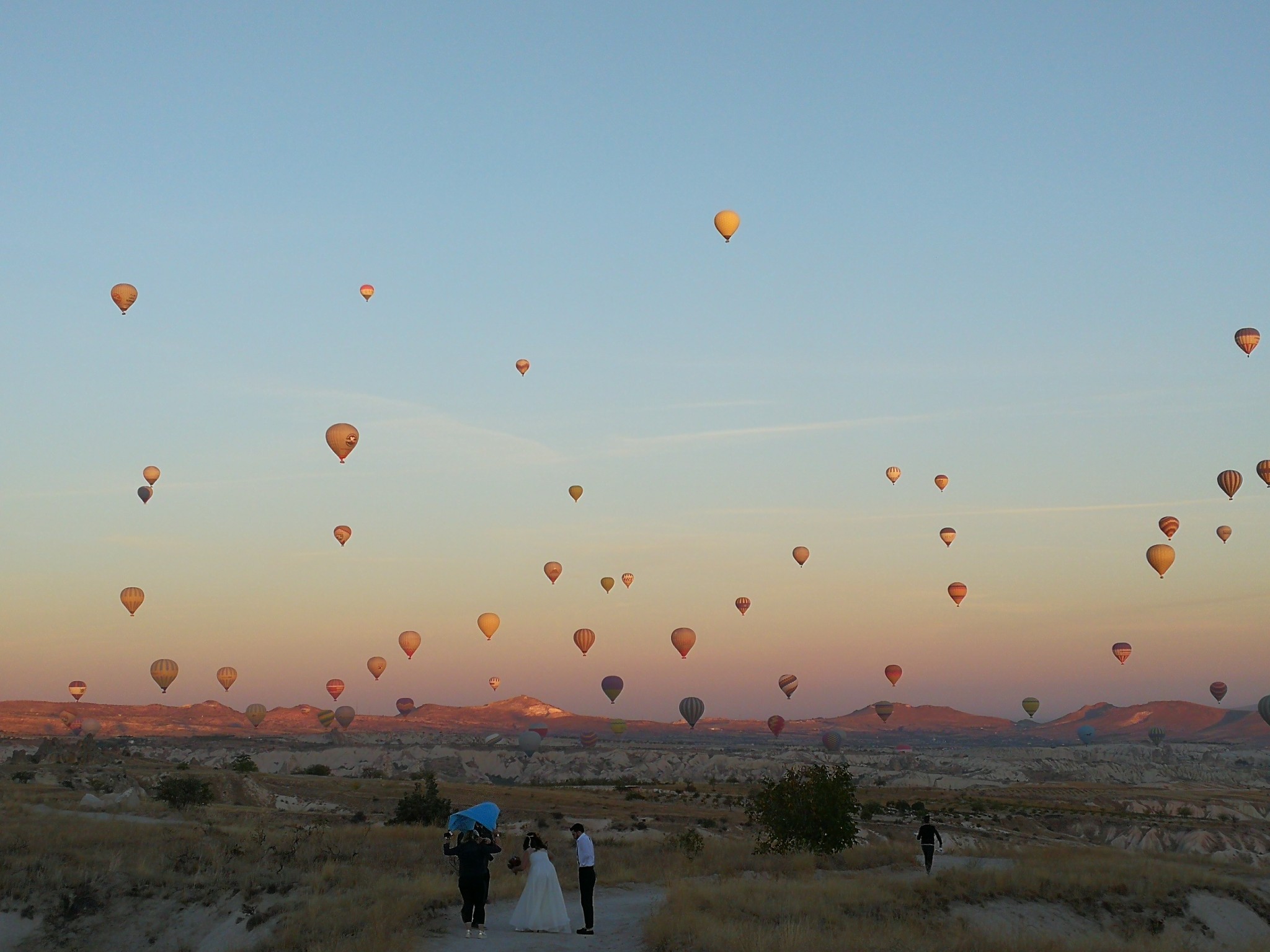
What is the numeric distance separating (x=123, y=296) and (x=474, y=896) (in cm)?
6182

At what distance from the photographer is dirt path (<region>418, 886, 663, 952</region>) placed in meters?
20.2

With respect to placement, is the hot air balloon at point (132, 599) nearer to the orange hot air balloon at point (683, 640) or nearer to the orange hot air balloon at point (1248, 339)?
the orange hot air balloon at point (683, 640)

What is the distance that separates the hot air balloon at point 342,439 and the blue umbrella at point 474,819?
2056 inches

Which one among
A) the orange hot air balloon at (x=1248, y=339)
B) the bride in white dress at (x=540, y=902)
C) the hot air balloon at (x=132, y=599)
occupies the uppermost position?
the orange hot air balloon at (x=1248, y=339)

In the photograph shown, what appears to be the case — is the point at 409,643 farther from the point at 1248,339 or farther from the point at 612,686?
the point at 1248,339

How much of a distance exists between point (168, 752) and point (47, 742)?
180ft

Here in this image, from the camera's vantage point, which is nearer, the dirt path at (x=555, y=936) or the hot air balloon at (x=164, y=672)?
the dirt path at (x=555, y=936)

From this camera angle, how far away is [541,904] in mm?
21453

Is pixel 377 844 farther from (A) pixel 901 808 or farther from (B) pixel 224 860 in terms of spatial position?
(A) pixel 901 808

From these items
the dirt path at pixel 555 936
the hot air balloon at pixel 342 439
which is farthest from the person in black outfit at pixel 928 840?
the hot air balloon at pixel 342 439

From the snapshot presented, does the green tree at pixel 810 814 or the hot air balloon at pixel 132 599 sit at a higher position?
the hot air balloon at pixel 132 599

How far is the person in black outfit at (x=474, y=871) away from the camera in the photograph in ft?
67.7

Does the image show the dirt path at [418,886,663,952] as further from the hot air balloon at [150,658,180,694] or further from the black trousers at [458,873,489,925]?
the hot air balloon at [150,658,180,694]

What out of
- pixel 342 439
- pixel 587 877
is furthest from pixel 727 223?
pixel 587 877
